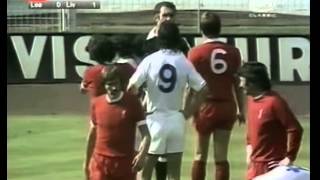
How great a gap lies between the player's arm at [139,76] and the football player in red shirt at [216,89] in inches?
25.2

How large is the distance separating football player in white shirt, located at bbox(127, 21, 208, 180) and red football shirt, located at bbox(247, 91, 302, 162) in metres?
0.75

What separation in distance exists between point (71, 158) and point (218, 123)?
224cm

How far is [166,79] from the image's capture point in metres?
6.10

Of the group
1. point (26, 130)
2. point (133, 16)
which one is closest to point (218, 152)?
point (26, 130)

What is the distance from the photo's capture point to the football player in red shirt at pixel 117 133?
215 inches

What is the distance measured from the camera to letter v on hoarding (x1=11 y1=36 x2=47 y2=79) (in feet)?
39.2

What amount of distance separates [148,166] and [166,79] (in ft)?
2.18

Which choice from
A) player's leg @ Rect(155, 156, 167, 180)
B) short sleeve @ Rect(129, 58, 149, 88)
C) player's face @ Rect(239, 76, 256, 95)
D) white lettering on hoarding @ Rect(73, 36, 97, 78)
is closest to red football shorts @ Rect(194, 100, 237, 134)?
player's leg @ Rect(155, 156, 167, 180)

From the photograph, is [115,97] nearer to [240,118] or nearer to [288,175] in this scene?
[288,175]

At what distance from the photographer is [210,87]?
22.0 feet

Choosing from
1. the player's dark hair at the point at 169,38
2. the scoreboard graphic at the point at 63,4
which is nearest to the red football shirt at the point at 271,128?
the player's dark hair at the point at 169,38

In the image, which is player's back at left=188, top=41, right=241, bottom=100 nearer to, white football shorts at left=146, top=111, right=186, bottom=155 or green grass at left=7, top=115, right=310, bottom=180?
white football shorts at left=146, top=111, right=186, bottom=155

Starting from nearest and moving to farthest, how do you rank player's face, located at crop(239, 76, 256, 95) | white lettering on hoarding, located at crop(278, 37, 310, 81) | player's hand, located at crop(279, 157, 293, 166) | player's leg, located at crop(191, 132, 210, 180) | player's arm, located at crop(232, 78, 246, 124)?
1. player's hand, located at crop(279, 157, 293, 166)
2. player's face, located at crop(239, 76, 256, 95)
3. player's arm, located at crop(232, 78, 246, 124)
4. player's leg, located at crop(191, 132, 210, 180)
5. white lettering on hoarding, located at crop(278, 37, 310, 81)
